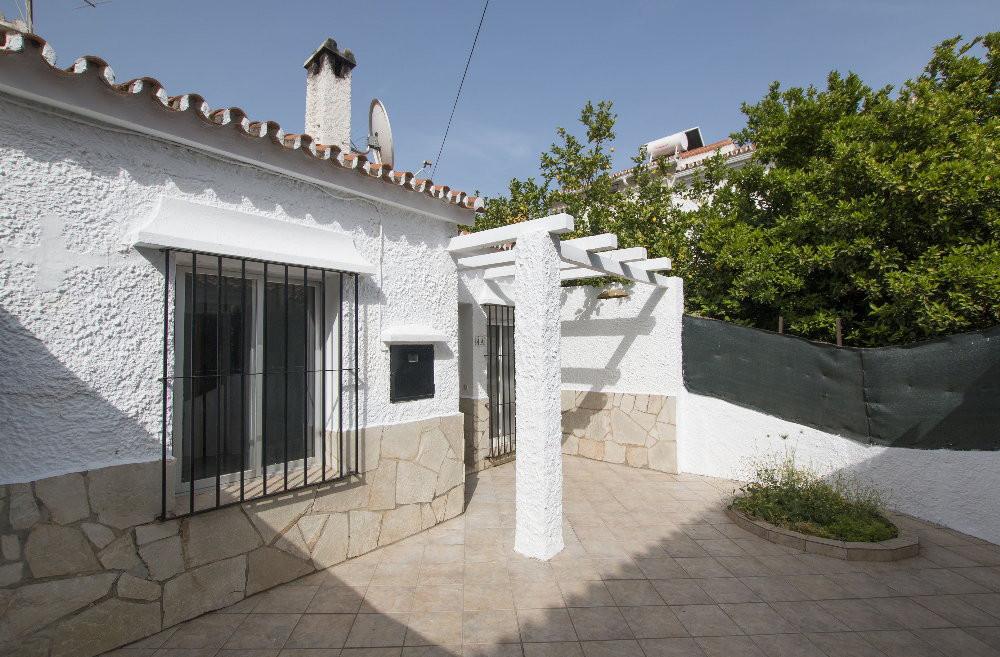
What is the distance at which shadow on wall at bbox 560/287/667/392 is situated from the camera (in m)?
7.51

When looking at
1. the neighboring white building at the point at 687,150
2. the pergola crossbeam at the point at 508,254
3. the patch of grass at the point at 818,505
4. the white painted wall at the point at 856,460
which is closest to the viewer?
the patch of grass at the point at 818,505

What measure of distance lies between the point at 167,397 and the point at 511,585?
118 inches

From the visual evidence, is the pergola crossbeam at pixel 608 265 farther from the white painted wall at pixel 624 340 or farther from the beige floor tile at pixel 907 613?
the beige floor tile at pixel 907 613

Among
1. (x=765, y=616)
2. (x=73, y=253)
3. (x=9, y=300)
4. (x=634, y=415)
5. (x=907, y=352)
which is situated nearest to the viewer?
(x=9, y=300)

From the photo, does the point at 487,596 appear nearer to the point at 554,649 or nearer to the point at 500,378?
the point at 554,649

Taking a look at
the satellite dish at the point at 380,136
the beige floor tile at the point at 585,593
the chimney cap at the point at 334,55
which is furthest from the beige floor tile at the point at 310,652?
the chimney cap at the point at 334,55

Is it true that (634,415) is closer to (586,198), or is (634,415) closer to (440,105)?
(586,198)

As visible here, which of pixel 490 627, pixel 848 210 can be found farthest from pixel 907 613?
pixel 848 210

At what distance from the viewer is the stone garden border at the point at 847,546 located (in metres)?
4.41

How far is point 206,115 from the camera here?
11.1 feet

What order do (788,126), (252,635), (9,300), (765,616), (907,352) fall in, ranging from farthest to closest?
(788,126), (907,352), (765,616), (252,635), (9,300)

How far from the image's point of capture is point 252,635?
3262mm

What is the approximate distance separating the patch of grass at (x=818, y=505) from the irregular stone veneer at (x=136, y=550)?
13.7ft

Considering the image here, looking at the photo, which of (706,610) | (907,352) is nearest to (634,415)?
(907,352)
